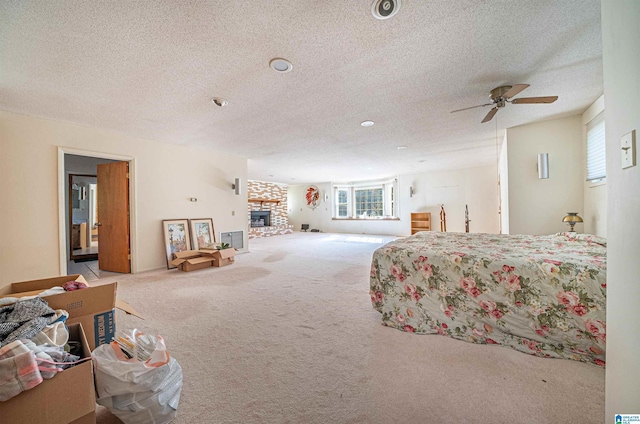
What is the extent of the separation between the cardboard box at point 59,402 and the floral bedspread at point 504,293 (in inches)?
76.5

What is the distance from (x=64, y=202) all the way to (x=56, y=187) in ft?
0.71

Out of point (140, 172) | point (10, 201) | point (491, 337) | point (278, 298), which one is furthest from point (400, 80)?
point (10, 201)

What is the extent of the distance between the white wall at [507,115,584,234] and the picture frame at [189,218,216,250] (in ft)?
17.8

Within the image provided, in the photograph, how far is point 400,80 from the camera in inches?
89.8

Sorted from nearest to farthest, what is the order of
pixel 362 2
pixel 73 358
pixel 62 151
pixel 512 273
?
1. pixel 73 358
2. pixel 362 2
3. pixel 512 273
4. pixel 62 151

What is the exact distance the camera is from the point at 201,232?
4809mm

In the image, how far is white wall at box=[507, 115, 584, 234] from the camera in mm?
Answer: 3188

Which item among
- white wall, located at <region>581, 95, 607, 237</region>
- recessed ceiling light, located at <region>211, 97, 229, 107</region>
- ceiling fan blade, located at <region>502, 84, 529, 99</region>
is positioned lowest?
white wall, located at <region>581, 95, 607, 237</region>

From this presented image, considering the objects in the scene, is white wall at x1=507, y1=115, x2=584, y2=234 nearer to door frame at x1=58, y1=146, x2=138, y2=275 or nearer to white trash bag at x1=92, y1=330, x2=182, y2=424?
white trash bag at x1=92, y1=330, x2=182, y2=424

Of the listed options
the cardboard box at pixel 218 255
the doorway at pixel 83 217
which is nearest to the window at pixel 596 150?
the cardboard box at pixel 218 255

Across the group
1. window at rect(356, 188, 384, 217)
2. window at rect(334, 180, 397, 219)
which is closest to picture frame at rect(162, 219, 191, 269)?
window at rect(334, 180, 397, 219)

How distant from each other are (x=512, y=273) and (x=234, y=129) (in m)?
3.80

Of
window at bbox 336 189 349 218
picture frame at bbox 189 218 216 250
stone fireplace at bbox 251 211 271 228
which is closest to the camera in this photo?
picture frame at bbox 189 218 216 250

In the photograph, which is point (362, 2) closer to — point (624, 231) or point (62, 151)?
point (624, 231)
